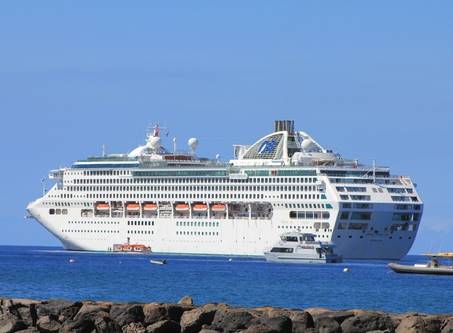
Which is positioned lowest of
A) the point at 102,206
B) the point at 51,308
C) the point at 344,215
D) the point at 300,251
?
the point at 51,308

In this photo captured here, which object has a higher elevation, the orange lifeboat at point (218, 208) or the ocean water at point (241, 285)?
the orange lifeboat at point (218, 208)

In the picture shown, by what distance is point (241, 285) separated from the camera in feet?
168

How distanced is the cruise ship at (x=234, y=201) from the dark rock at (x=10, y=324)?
62262 mm

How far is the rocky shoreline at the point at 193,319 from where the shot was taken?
2061 cm

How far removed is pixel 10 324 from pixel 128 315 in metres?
1.81

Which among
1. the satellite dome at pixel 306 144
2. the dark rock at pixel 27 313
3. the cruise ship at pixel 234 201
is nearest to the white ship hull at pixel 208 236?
the cruise ship at pixel 234 201

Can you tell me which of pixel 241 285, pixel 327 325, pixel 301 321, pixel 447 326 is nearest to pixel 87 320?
pixel 301 321

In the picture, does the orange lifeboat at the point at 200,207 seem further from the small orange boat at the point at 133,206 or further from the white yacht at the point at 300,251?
the white yacht at the point at 300,251

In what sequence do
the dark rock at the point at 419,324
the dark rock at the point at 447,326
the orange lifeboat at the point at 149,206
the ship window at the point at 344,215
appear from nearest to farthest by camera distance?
the dark rock at the point at 419,324 < the dark rock at the point at 447,326 < the ship window at the point at 344,215 < the orange lifeboat at the point at 149,206

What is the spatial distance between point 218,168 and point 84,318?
70116 mm

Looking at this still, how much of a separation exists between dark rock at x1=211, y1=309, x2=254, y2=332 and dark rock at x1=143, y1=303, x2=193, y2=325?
0.69 metres

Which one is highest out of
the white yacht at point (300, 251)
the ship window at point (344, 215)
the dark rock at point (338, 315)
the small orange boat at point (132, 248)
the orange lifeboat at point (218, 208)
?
the orange lifeboat at point (218, 208)

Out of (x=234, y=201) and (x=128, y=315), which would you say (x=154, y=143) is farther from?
(x=128, y=315)

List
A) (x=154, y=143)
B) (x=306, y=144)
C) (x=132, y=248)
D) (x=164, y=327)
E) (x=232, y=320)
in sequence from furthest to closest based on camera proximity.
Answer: (x=154, y=143) < (x=132, y=248) < (x=306, y=144) < (x=164, y=327) < (x=232, y=320)
